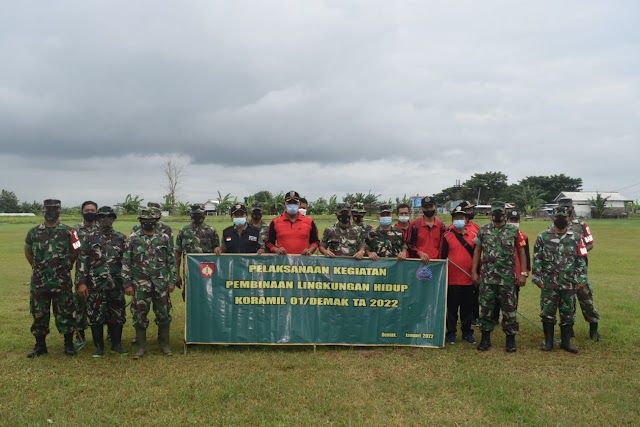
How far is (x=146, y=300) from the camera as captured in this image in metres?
5.73

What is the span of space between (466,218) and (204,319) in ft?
13.2

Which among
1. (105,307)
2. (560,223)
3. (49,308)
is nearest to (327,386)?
(105,307)

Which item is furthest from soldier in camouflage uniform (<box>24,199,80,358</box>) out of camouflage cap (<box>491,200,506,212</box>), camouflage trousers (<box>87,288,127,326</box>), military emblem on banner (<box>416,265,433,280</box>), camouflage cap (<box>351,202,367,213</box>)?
camouflage cap (<box>491,200,506,212</box>)

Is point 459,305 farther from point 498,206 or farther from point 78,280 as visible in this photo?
point 78,280

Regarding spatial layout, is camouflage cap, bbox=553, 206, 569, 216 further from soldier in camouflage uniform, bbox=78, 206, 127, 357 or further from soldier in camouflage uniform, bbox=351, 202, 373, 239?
soldier in camouflage uniform, bbox=78, 206, 127, 357

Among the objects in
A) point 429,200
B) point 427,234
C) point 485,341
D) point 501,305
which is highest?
point 429,200

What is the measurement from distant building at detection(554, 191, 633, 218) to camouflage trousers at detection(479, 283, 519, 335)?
62183 mm

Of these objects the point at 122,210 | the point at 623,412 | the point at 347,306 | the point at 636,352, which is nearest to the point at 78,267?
the point at 347,306

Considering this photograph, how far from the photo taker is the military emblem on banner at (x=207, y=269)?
6.07 meters

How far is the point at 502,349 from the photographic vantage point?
6172mm

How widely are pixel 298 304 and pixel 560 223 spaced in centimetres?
372

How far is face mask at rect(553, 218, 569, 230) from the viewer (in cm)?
608

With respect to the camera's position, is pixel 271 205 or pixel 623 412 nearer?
pixel 623 412

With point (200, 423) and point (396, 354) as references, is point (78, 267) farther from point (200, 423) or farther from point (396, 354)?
point (396, 354)
